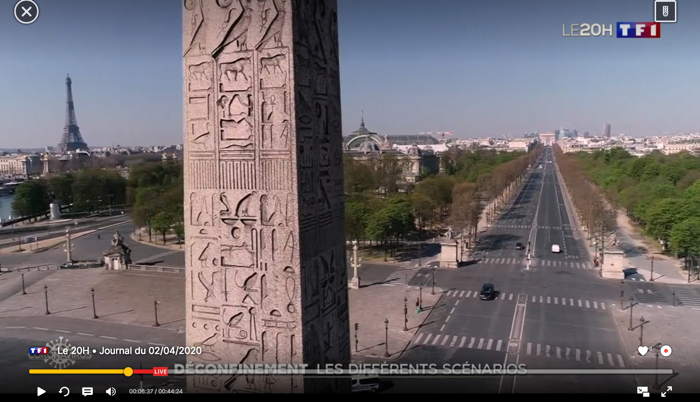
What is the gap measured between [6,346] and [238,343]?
60.1 ft

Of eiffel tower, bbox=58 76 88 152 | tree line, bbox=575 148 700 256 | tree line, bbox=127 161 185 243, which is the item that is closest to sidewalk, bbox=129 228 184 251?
tree line, bbox=127 161 185 243

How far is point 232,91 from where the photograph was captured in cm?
684

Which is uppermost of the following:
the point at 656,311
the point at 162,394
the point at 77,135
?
the point at 77,135

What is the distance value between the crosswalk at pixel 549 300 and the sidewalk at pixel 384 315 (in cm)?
117

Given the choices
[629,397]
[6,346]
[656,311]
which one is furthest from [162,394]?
[656,311]

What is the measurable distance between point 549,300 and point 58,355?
72.1 feet

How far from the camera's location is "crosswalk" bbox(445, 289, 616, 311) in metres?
25.8

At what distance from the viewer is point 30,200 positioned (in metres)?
61.3

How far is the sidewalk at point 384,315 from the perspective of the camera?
20.2 m

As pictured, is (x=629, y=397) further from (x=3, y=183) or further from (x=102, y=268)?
(x=3, y=183)

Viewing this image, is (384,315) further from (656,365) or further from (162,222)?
(162,222)

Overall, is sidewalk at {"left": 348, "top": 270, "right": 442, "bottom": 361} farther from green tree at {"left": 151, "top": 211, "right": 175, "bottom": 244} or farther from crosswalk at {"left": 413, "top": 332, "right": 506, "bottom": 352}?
green tree at {"left": 151, "top": 211, "right": 175, "bottom": 244}

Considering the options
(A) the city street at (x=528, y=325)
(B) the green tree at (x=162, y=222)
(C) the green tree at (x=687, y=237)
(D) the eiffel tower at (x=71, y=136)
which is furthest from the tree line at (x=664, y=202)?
(D) the eiffel tower at (x=71, y=136)

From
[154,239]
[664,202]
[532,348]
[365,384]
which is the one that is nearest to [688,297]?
[532,348]
